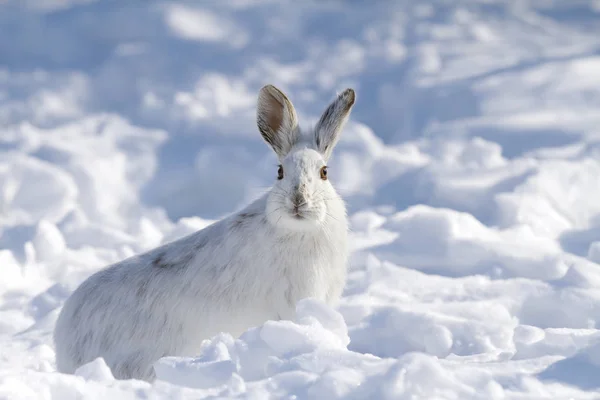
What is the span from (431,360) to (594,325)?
7.65 ft

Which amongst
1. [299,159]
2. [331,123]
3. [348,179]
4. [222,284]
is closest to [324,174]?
[299,159]

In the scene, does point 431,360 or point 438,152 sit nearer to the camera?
point 431,360

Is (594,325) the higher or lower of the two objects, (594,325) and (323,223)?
the lower

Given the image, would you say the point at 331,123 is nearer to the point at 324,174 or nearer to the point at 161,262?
the point at 324,174

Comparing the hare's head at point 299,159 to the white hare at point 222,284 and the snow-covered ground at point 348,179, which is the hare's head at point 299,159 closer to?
the white hare at point 222,284

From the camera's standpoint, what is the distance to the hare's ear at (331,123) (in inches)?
176

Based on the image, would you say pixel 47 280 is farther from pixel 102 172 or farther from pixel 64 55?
pixel 64 55

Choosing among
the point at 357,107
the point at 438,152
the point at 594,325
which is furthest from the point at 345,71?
the point at 594,325

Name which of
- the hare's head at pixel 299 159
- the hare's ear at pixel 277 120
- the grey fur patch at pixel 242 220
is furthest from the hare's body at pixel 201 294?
the hare's ear at pixel 277 120

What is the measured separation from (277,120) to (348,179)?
3.80 metres

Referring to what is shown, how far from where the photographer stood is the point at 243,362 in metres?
3.05

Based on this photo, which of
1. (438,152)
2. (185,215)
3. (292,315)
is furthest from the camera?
(438,152)

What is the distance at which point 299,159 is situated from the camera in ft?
13.8

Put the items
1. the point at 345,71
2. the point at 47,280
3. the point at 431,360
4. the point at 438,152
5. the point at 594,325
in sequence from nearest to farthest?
the point at 431,360 → the point at 594,325 → the point at 47,280 → the point at 438,152 → the point at 345,71
